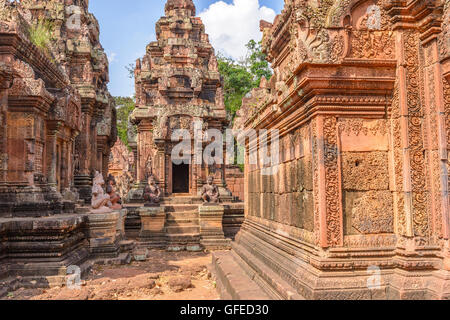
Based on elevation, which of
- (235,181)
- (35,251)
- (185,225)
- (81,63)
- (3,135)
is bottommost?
(185,225)

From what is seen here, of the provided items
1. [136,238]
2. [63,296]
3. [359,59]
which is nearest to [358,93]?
[359,59]

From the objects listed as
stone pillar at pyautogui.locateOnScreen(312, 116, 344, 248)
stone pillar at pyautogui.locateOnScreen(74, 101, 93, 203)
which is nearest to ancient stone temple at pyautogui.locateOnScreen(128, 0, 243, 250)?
stone pillar at pyautogui.locateOnScreen(74, 101, 93, 203)

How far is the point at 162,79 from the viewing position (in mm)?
15031

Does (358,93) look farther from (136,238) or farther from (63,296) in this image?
(136,238)

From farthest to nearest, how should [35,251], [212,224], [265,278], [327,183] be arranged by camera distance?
[212,224], [35,251], [265,278], [327,183]

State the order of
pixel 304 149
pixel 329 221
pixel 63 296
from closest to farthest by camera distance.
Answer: pixel 329 221 < pixel 304 149 < pixel 63 296

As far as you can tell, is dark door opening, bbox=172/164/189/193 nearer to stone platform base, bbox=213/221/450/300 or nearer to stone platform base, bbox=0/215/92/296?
stone platform base, bbox=0/215/92/296

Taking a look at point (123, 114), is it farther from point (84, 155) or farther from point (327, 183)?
point (327, 183)

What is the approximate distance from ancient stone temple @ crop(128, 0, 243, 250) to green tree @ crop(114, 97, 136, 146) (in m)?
19.6

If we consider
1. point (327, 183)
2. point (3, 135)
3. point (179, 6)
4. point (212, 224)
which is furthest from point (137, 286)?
point (179, 6)

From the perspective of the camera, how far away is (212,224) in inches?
455

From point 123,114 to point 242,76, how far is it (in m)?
14.6

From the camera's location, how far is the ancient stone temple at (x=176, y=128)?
11570 millimetres

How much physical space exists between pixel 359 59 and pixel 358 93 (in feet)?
1.07
